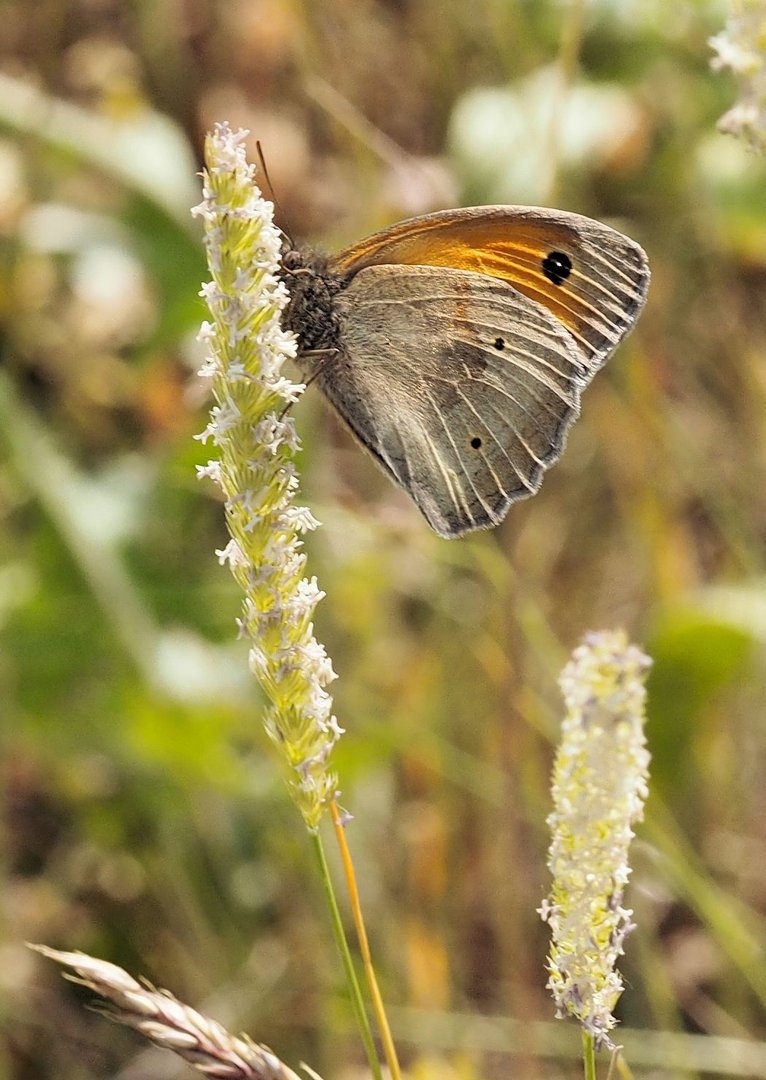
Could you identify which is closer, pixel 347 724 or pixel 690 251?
pixel 347 724

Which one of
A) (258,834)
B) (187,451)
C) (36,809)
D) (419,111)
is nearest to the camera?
(187,451)

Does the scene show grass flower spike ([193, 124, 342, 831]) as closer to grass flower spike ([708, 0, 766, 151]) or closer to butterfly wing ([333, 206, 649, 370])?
grass flower spike ([708, 0, 766, 151])

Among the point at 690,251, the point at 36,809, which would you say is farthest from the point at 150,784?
the point at 690,251

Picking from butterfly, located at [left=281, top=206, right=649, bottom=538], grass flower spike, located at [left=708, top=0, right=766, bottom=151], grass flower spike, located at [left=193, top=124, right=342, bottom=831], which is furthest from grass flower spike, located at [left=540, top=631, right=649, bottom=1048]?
butterfly, located at [left=281, top=206, right=649, bottom=538]

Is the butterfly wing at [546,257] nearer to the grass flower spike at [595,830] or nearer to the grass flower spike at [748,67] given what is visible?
the grass flower spike at [748,67]

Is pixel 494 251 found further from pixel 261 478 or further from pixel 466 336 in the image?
pixel 261 478

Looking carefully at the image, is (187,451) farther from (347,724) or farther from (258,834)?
(258,834)
